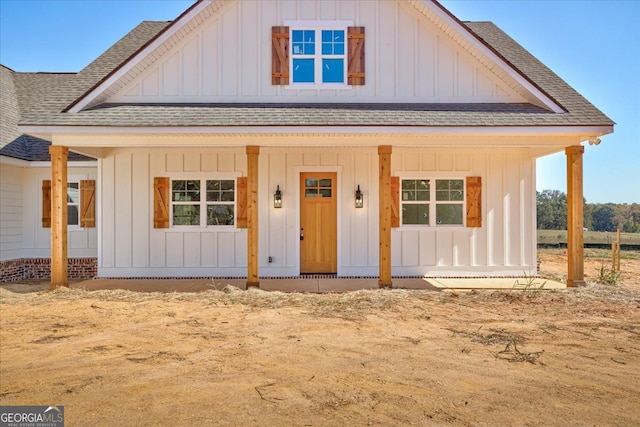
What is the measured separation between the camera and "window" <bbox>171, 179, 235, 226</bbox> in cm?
1035

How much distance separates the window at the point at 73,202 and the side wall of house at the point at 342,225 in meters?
1.34

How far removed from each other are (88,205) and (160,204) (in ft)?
6.96

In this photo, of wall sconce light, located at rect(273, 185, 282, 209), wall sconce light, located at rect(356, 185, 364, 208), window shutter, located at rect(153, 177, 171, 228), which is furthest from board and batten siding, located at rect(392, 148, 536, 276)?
window shutter, located at rect(153, 177, 171, 228)

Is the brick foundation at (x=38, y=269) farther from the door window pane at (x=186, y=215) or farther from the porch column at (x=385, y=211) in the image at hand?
the porch column at (x=385, y=211)

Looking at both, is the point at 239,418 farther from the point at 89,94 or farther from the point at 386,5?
the point at 386,5

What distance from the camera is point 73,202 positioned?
36.3 feet

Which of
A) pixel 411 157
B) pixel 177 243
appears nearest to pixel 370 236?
pixel 411 157

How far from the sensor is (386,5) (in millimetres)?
9352

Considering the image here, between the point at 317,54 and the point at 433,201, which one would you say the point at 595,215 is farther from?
the point at 317,54

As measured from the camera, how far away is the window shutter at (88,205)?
10703 millimetres

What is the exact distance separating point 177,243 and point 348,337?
624 cm

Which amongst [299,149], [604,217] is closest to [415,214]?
[299,149]

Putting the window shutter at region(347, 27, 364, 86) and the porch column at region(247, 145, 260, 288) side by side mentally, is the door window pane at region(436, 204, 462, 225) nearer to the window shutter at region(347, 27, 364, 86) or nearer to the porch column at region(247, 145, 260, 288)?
the window shutter at region(347, 27, 364, 86)

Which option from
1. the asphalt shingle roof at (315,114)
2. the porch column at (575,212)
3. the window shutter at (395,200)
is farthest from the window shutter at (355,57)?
the porch column at (575,212)
